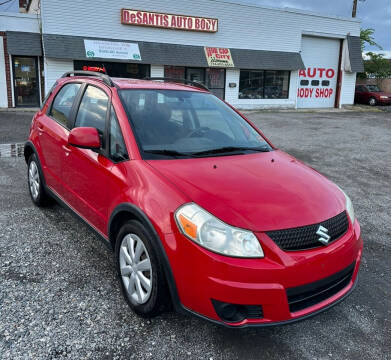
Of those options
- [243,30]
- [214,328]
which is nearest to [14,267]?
[214,328]

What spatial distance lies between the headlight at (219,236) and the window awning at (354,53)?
27.3 metres

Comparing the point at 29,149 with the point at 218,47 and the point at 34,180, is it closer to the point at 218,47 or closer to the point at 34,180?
the point at 34,180

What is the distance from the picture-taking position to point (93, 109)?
12.2 ft

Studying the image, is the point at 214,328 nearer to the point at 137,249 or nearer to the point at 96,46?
the point at 137,249

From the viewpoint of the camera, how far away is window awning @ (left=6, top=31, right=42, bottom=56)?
18578 millimetres

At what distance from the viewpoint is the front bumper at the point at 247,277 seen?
7.47 feet

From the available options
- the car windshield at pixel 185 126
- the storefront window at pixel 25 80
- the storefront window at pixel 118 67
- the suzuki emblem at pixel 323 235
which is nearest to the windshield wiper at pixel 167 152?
the car windshield at pixel 185 126

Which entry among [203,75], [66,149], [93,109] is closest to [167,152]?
[93,109]

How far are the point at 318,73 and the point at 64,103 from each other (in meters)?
25.2

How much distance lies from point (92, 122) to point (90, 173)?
0.54 m

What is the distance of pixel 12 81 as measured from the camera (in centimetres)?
1962

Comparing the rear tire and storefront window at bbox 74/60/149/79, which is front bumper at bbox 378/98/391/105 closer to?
storefront window at bbox 74/60/149/79

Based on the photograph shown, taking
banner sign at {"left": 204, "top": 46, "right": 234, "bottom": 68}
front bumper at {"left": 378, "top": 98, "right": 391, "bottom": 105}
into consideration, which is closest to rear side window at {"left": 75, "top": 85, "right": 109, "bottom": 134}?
banner sign at {"left": 204, "top": 46, "right": 234, "bottom": 68}

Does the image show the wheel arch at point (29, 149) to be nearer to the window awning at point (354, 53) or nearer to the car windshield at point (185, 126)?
the car windshield at point (185, 126)
